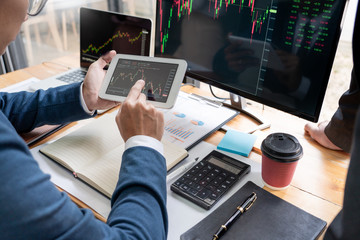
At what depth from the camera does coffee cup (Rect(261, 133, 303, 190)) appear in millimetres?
698

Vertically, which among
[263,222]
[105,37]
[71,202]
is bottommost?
[263,222]

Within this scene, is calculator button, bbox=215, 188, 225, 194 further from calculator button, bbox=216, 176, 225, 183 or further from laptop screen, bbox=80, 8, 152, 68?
laptop screen, bbox=80, 8, 152, 68

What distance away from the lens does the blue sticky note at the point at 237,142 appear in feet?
2.92

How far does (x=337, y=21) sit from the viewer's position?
718 millimetres

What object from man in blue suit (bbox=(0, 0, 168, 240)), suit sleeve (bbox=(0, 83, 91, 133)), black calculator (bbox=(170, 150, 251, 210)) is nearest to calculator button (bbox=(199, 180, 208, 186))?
black calculator (bbox=(170, 150, 251, 210))

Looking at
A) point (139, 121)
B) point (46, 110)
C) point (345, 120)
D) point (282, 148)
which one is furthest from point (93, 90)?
point (345, 120)

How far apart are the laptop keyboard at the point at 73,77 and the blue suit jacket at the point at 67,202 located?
738mm

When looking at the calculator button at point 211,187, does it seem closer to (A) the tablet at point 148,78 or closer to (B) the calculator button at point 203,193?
(B) the calculator button at point 203,193

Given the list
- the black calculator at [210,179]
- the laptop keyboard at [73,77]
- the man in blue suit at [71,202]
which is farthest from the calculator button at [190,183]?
the laptop keyboard at [73,77]

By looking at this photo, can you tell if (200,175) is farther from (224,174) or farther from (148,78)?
(148,78)

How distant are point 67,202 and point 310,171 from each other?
2.05 ft

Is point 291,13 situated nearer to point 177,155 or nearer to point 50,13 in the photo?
point 177,155

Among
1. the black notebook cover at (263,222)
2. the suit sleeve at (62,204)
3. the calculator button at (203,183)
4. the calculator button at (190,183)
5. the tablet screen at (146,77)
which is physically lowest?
the black notebook cover at (263,222)

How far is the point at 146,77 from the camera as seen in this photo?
2.90 feet
